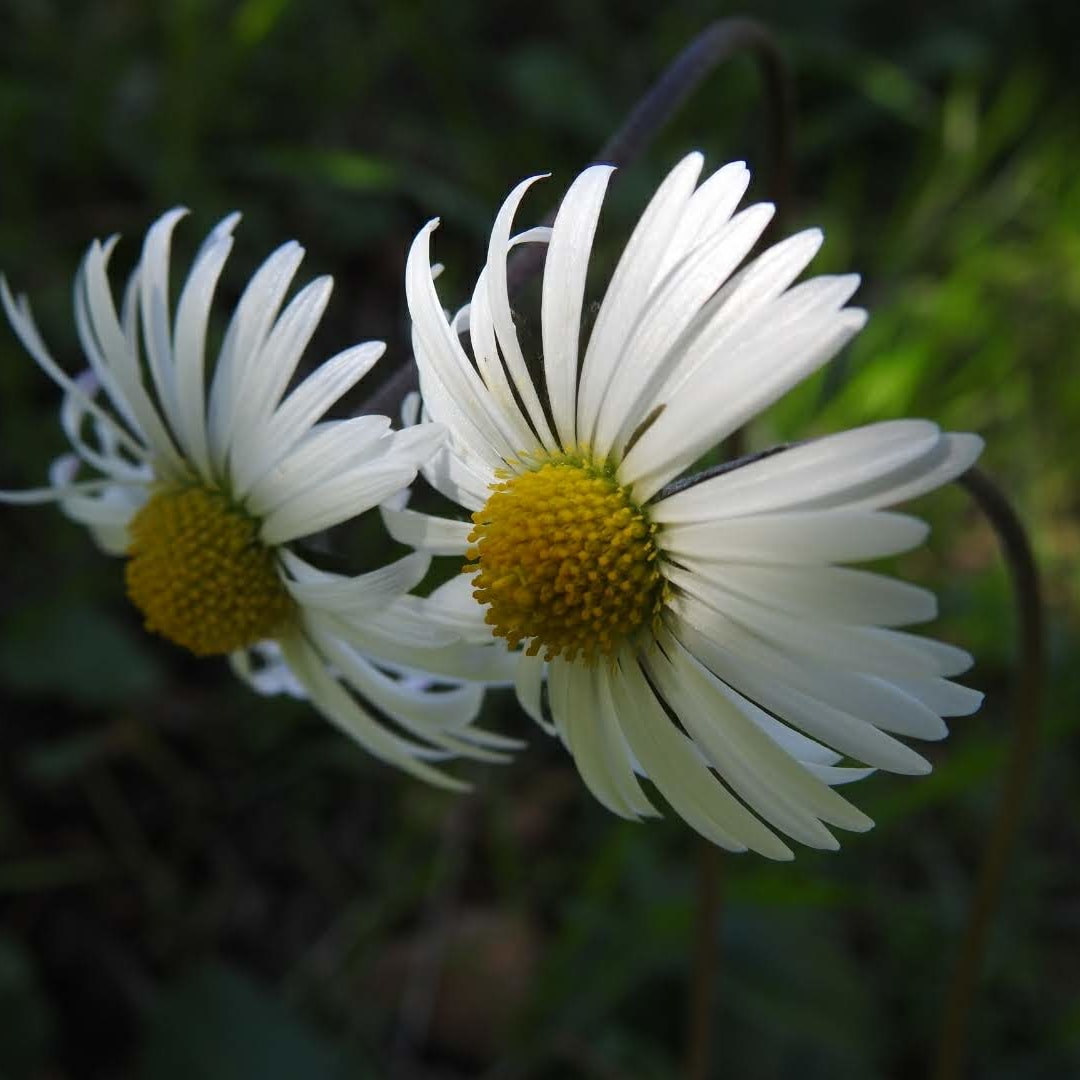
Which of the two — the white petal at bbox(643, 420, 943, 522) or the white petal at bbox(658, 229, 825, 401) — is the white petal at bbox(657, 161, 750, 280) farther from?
the white petal at bbox(643, 420, 943, 522)

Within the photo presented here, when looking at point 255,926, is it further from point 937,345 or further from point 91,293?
point 937,345

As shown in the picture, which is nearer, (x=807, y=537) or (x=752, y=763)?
(x=807, y=537)

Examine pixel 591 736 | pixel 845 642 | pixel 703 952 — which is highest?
pixel 845 642

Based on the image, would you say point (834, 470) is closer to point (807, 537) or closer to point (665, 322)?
point (807, 537)

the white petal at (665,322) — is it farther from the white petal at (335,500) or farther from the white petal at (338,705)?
the white petal at (338,705)

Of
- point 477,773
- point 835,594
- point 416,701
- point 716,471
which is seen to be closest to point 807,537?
point 835,594

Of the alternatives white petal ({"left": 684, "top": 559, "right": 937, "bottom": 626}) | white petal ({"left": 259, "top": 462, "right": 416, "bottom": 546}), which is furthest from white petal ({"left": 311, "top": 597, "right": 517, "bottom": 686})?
white petal ({"left": 684, "top": 559, "right": 937, "bottom": 626})
